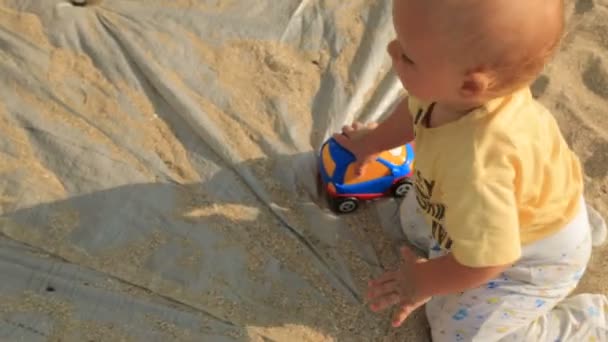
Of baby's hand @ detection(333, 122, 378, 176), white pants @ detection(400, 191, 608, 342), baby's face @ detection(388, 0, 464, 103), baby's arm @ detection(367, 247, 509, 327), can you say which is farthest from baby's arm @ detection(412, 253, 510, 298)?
baby's hand @ detection(333, 122, 378, 176)

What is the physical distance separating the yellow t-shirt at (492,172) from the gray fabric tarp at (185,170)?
1.78 ft

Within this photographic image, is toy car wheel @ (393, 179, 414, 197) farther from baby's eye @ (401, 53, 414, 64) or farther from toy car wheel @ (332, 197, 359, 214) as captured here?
baby's eye @ (401, 53, 414, 64)

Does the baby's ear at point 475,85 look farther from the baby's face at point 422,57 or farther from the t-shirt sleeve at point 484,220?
the t-shirt sleeve at point 484,220

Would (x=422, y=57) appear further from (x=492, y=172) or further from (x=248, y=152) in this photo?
(x=248, y=152)

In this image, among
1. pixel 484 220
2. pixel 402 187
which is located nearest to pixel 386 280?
pixel 484 220

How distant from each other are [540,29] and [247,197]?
958mm

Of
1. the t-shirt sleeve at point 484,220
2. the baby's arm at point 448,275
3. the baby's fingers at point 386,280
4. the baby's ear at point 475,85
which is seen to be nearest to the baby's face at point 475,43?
the baby's ear at point 475,85

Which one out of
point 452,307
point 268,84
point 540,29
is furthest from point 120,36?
point 540,29

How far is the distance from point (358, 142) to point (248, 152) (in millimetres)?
331

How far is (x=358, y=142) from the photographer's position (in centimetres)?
165

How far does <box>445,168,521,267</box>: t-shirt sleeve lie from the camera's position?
3.63 ft

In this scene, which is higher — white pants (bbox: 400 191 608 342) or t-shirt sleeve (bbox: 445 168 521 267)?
t-shirt sleeve (bbox: 445 168 521 267)

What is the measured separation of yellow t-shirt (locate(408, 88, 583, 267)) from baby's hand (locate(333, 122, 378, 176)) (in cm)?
41

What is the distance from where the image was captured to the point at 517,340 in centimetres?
153
